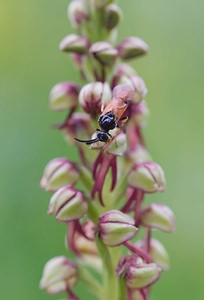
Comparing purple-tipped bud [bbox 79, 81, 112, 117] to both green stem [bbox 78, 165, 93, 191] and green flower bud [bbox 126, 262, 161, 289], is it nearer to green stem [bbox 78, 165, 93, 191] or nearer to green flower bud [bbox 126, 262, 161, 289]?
green stem [bbox 78, 165, 93, 191]

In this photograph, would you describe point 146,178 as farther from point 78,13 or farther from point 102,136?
point 78,13

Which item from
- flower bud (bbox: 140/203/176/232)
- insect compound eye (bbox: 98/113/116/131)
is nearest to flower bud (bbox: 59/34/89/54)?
insect compound eye (bbox: 98/113/116/131)

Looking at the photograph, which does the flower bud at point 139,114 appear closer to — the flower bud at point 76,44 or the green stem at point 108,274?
the flower bud at point 76,44

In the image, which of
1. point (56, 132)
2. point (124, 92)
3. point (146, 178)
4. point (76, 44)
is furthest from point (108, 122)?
point (56, 132)

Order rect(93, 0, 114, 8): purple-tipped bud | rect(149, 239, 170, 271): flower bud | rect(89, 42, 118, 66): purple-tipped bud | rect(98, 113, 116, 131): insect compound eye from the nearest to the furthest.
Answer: rect(98, 113, 116, 131): insect compound eye < rect(89, 42, 118, 66): purple-tipped bud < rect(93, 0, 114, 8): purple-tipped bud < rect(149, 239, 170, 271): flower bud

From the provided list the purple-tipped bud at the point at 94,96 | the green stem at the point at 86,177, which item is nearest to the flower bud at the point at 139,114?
the purple-tipped bud at the point at 94,96

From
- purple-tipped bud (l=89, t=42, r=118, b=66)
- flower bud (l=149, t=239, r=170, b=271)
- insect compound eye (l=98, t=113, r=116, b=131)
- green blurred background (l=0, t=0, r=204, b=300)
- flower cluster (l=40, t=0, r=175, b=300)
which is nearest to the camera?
insect compound eye (l=98, t=113, r=116, b=131)
